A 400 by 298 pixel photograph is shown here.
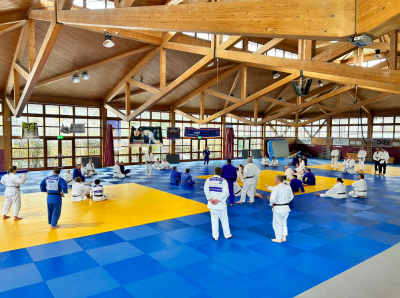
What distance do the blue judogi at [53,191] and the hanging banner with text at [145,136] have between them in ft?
48.0

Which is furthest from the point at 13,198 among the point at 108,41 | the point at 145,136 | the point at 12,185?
the point at 145,136

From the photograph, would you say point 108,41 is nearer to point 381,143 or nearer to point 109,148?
point 109,148

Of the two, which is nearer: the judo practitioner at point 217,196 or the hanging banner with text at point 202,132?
the judo practitioner at point 217,196

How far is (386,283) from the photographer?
4523mm

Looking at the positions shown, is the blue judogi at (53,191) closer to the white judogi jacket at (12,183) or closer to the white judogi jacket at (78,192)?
the white judogi jacket at (12,183)

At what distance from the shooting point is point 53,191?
6.99 metres

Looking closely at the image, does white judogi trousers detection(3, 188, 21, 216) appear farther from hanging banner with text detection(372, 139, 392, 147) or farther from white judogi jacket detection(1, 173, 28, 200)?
hanging banner with text detection(372, 139, 392, 147)

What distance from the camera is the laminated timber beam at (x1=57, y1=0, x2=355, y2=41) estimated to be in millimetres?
3857

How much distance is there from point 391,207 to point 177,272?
28.2ft

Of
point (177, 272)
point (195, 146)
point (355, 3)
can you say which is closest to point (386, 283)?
point (177, 272)

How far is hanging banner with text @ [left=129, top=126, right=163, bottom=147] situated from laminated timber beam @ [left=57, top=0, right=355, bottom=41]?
629 inches

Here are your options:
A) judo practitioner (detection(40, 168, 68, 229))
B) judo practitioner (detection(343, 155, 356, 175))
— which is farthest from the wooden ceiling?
judo practitioner (detection(40, 168, 68, 229))

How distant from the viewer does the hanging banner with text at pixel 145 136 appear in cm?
2175

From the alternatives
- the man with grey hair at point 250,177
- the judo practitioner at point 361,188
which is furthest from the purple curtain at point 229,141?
the man with grey hair at point 250,177
